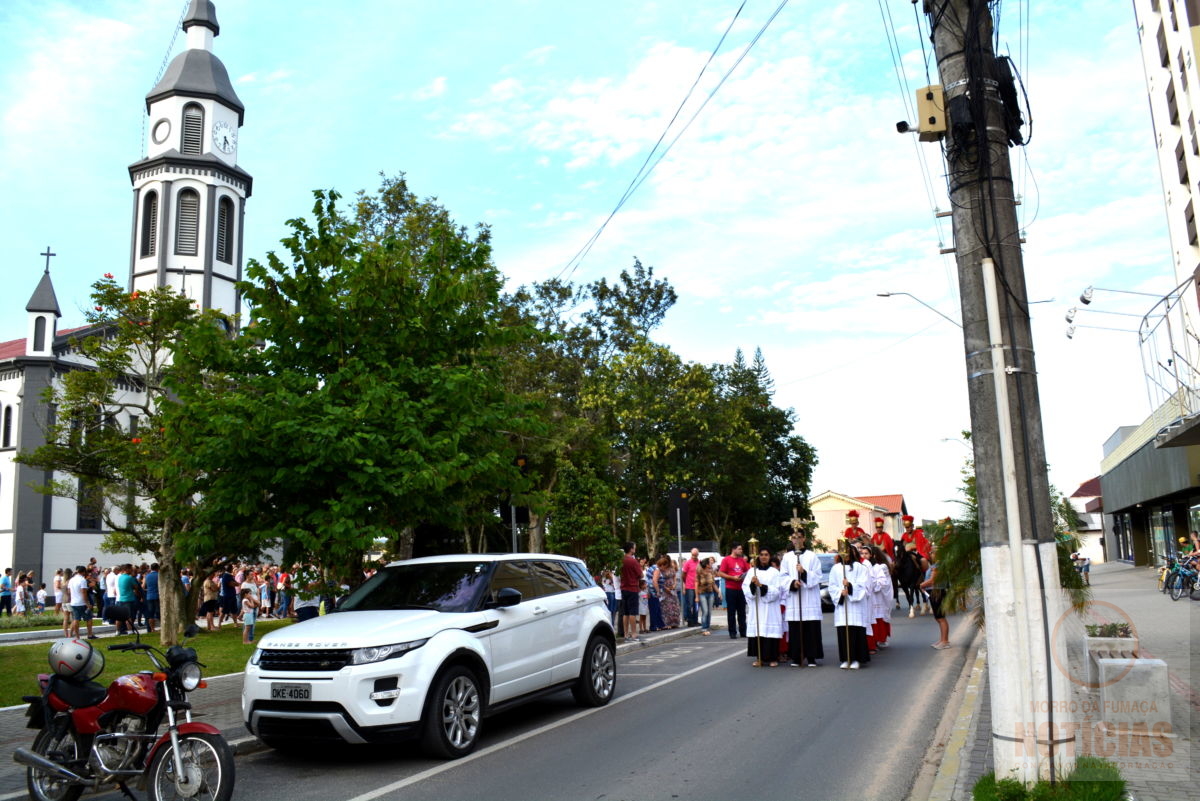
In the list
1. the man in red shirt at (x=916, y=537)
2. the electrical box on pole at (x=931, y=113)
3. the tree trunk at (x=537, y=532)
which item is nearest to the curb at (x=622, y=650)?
the man in red shirt at (x=916, y=537)

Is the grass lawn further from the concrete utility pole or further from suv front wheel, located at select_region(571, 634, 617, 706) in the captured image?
the concrete utility pole

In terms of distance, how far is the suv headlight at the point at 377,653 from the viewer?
7.95m

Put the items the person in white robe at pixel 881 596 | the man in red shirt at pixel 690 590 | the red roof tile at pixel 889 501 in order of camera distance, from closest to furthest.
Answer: the person in white robe at pixel 881 596 < the man in red shirt at pixel 690 590 < the red roof tile at pixel 889 501

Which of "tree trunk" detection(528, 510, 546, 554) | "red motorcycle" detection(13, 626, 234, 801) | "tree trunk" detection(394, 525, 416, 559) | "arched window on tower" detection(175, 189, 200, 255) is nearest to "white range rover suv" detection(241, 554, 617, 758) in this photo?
"red motorcycle" detection(13, 626, 234, 801)

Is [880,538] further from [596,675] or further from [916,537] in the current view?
[596,675]

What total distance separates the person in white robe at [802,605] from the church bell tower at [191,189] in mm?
41362

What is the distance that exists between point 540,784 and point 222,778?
224 cm

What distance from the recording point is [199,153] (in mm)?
50969

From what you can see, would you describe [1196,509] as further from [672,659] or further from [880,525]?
[672,659]

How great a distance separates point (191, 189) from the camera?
50.5m

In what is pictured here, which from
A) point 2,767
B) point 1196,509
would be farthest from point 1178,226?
point 2,767

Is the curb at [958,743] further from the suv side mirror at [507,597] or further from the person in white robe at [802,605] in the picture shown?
the suv side mirror at [507,597]

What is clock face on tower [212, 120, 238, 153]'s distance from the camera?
51719 mm

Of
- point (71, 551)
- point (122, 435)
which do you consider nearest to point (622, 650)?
point (122, 435)
